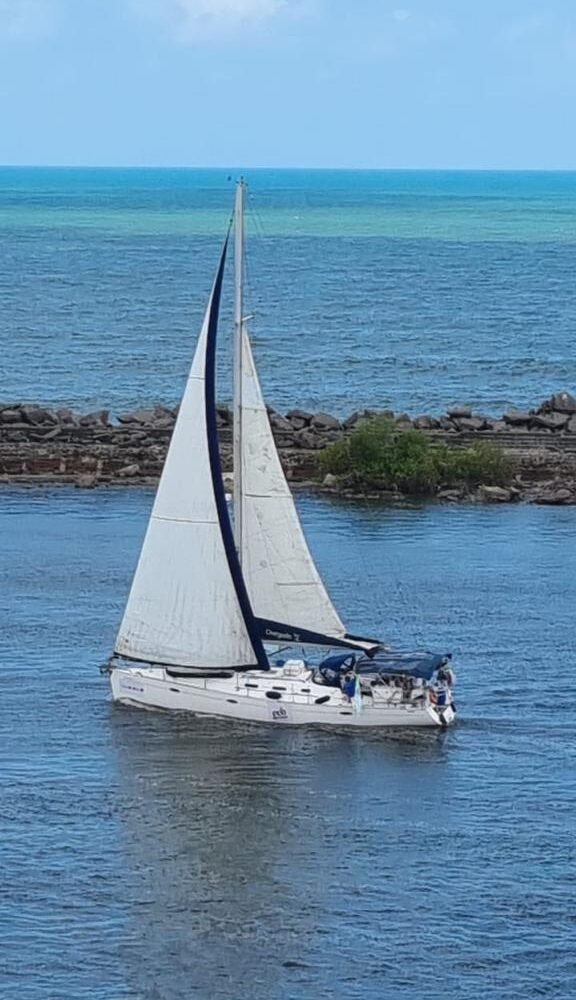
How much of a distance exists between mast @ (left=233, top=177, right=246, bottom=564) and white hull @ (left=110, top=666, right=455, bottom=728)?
3344 millimetres

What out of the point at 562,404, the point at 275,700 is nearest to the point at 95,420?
the point at 562,404

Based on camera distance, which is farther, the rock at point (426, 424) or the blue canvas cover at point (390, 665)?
the rock at point (426, 424)

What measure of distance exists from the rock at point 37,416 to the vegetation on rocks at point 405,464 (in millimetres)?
14823

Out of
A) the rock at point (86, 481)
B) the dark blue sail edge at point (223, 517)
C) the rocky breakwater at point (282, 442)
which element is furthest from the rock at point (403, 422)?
the dark blue sail edge at point (223, 517)

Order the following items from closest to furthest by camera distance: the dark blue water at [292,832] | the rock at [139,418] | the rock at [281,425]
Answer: the dark blue water at [292,832]
the rock at [281,425]
the rock at [139,418]

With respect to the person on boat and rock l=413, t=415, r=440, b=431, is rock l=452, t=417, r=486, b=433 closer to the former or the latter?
rock l=413, t=415, r=440, b=431

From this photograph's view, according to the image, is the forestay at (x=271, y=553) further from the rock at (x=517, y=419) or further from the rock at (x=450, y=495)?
the rock at (x=517, y=419)

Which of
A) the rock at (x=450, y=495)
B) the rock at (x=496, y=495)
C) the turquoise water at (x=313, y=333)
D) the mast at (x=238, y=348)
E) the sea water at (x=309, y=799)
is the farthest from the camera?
the turquoise water at (x=313, y=333)

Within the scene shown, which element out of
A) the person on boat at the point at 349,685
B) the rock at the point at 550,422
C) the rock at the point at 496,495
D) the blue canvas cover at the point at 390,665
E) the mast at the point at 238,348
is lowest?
the rock at the point at 496,495

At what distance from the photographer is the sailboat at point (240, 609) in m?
50.2

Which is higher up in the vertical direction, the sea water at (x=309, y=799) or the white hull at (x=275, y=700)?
the white hull at (x=275, y=700)

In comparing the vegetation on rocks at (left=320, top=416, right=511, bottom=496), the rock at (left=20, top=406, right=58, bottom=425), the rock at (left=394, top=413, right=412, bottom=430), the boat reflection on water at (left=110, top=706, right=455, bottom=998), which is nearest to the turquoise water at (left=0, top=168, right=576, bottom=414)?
the rock at (left=394, top=413, right=412, bottom=430)

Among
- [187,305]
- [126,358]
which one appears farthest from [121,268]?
[126,358]

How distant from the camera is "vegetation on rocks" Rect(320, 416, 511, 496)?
77.5 m
